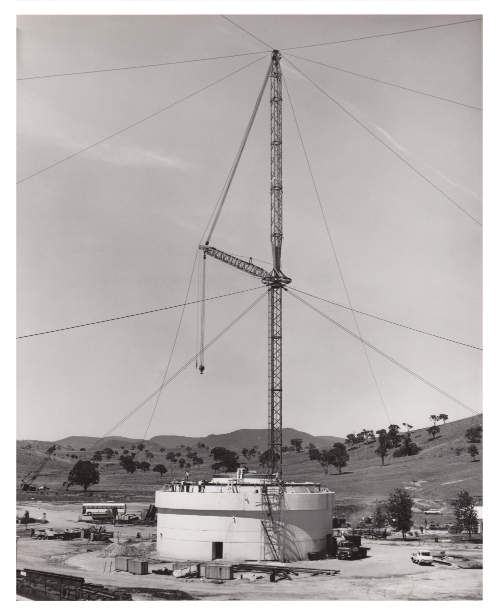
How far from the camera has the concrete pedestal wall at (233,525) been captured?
3053cm

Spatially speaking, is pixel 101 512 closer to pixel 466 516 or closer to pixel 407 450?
pixel 466 516

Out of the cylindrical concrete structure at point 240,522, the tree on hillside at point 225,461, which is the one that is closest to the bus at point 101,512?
the cylindrical concrete structure at point 240,522

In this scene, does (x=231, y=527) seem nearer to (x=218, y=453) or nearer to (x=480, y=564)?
(x=480, y=564)

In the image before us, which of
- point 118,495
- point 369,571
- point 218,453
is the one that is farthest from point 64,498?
point 369,571

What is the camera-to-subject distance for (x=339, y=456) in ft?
294

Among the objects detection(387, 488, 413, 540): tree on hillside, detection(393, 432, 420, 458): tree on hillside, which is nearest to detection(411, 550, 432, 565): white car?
detection(387, 488, 413, 540): tree on hillside

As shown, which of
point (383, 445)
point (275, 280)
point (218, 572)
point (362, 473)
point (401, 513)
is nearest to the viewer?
point (218, 572)

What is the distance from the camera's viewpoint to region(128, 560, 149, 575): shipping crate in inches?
1102

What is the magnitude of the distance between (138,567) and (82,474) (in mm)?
60709

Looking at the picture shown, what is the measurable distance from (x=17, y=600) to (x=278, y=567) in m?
11.2

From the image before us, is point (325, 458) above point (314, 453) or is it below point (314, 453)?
above

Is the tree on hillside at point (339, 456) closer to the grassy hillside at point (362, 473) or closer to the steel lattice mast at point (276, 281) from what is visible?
the grassy hillside at point (362, 473)

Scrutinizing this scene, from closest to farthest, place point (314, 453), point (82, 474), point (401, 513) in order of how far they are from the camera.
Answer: point (401, 513) < point (82, 474) < point (314, 453)

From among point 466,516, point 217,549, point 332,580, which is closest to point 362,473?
point 466,516
